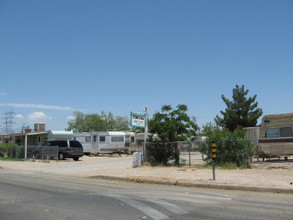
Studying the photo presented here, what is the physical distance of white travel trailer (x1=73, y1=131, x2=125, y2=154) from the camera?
3366cm

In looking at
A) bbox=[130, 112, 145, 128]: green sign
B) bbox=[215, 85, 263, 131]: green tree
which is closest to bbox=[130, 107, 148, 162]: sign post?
bbox=[130, 112, 145, 128]: green sign

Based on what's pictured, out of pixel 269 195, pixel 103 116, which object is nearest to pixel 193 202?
pixel 269 195

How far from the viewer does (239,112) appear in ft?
134

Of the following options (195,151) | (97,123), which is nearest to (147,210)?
(195,151)

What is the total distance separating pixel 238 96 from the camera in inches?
1631

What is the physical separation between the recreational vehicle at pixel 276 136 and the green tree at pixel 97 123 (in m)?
48.4

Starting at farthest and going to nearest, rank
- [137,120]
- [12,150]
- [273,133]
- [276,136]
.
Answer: [12,150] < [137,120] < [273,133] < [276,136]

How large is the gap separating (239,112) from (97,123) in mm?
32091

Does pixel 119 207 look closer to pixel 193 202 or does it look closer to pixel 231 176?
pixel 193 202

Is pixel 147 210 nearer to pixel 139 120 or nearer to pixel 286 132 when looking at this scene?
pixel 286 132

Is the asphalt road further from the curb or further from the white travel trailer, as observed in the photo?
the white travel trailer

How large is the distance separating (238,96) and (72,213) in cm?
3702

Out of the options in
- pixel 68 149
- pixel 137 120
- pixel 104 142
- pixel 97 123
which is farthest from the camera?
pixel 97 123

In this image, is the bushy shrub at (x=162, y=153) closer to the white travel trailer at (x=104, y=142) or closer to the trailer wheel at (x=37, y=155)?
the trailer wheel at (x=37, y=155)
